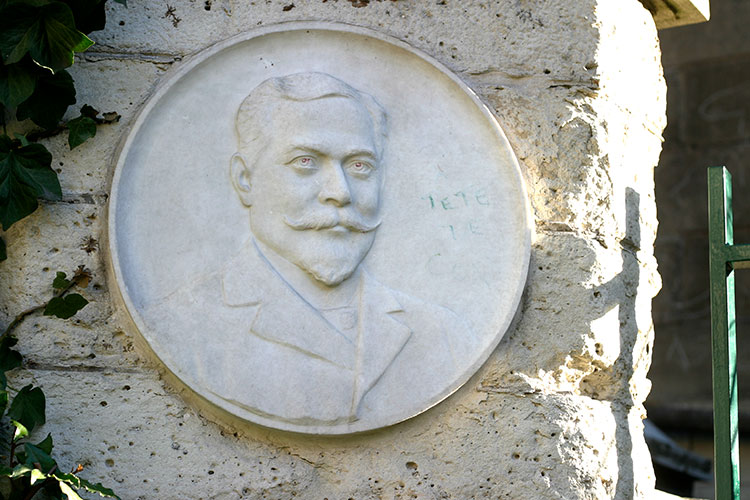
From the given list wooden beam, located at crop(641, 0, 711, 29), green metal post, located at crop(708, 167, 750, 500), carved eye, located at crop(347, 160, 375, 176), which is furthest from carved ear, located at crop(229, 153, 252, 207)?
wooden beam, located at crop(641, 0, 711, 29)

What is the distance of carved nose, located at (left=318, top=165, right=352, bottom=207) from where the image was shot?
2.57 meters

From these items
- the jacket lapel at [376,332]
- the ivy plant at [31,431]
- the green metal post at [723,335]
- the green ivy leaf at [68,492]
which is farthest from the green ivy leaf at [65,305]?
the green metal post at [723,335]

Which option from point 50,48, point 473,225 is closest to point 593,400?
point 473,225

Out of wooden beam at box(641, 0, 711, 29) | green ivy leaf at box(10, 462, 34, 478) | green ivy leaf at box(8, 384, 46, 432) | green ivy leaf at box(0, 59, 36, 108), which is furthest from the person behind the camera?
wooden beam at box(641, 0, 711, 29)

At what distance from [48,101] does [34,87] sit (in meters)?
0.04

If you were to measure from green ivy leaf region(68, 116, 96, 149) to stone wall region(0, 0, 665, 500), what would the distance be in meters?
0.03

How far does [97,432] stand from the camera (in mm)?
2510

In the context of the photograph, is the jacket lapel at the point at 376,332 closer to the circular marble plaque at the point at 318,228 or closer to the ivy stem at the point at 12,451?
the circular marble plaque at the point at 318,228

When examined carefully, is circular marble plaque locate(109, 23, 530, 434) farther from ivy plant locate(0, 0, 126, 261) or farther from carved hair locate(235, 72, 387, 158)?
ivy plant locate(0, 0, 126, 261)

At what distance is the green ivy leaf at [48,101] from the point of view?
258 cm

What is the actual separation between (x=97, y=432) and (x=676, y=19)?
1736mm

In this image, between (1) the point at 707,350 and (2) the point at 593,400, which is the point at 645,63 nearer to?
(2) the point at 593,400

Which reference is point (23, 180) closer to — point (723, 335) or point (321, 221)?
point (321, 221)

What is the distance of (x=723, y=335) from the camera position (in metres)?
2.61
